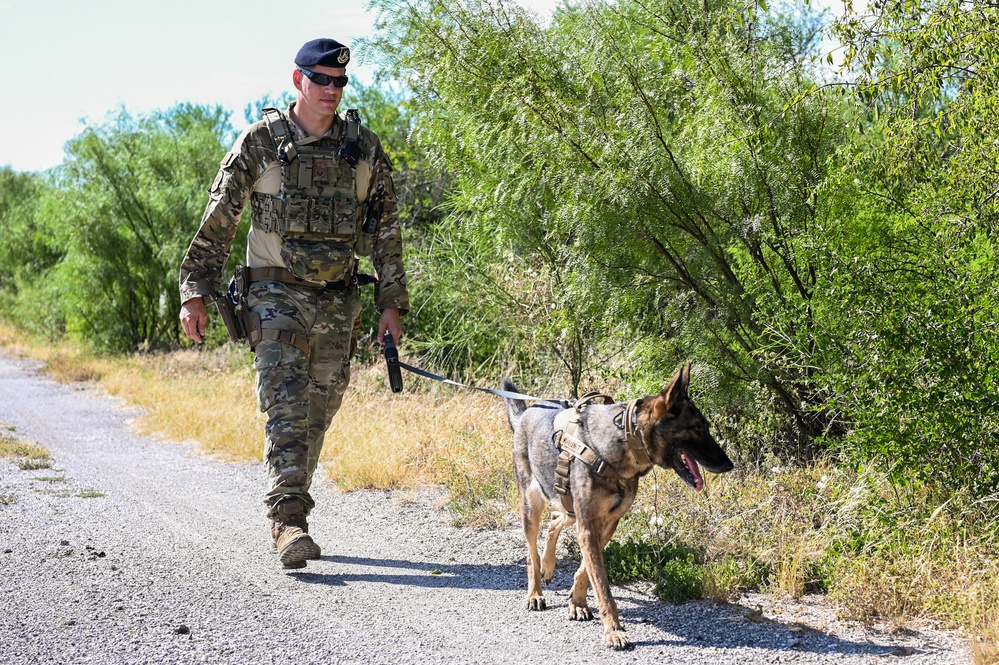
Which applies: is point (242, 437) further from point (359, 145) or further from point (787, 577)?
point (787, 577)

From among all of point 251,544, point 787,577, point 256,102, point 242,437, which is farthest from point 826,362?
point 256,102

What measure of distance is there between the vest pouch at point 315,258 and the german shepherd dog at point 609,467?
1609 mm

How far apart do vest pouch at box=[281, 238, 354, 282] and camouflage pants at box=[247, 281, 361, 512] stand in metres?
0.10

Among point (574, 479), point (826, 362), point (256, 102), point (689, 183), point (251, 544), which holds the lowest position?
point (251, 544)

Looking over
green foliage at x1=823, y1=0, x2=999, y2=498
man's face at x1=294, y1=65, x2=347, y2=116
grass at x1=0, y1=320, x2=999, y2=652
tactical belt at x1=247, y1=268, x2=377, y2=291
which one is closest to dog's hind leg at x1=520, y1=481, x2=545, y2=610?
grass at x1=0, y1=320, x2=999, y2=652

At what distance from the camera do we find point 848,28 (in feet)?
16.4

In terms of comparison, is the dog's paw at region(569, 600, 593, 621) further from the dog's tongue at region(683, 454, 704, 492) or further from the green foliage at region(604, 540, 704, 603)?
the dog's tongue at region(683, 454, 704, 492)

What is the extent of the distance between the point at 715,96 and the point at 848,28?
108cm

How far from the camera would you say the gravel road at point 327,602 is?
407 centimetres

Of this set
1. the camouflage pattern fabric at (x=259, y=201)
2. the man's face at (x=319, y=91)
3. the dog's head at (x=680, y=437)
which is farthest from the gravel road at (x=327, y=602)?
the man's face at (x=319, y=91)

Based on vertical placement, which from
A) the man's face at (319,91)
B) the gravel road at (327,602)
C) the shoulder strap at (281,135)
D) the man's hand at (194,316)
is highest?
the man's face at (319,91)

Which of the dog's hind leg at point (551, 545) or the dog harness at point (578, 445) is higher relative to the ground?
the dog harness at point (578, 445)

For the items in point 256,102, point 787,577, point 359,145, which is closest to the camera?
point 787,577

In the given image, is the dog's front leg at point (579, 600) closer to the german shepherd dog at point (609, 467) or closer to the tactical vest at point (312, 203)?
the german shepherd dog at point (609, 467)
